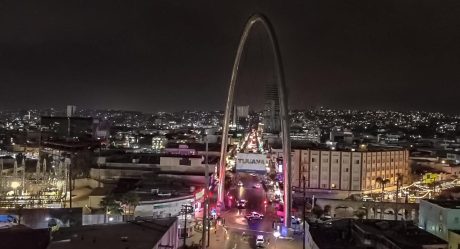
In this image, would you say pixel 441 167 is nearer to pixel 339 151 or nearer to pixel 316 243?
pixel 339 151

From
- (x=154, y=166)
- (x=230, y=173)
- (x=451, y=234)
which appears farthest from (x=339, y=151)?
(x=451, y=234)

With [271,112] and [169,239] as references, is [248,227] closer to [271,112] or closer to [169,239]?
[169,239]

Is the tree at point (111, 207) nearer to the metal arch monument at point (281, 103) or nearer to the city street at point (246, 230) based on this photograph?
the city street at point (246, 230)

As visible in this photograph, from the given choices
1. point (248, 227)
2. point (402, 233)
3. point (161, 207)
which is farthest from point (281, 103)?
point (402, 233)

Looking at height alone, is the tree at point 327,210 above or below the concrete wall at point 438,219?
below

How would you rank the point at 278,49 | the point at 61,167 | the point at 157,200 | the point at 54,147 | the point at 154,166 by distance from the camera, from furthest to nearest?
1. the point at 54,147
2. the point at 154,166
3. the point at 61,167
4. the point at 278,49
5. the point at 157,200

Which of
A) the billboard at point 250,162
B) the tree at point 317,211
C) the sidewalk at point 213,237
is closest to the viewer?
the sidewalk at point 213,237

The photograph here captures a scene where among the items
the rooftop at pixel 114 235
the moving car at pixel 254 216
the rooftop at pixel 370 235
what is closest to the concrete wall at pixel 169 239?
the rooftop at pixel 114 235
